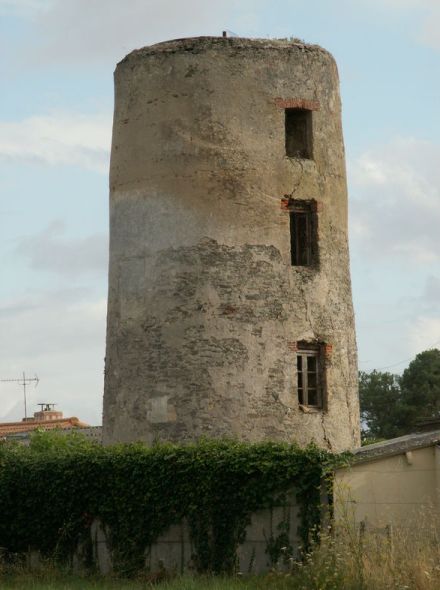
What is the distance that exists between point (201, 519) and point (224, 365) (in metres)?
3.82

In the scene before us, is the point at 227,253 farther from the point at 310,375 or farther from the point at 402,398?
the point at 402,398

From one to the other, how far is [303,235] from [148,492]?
6320 millimetres

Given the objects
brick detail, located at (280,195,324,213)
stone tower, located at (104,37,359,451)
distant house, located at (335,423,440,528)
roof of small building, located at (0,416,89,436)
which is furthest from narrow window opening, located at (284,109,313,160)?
roof of small building, located at (0,416,89,436)

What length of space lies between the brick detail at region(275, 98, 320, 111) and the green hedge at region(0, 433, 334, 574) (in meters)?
7.02

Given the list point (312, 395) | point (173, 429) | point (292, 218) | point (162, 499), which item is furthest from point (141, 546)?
point (292, 218)

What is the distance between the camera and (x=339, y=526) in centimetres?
1830

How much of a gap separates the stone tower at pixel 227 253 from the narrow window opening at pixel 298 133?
0.03 meters

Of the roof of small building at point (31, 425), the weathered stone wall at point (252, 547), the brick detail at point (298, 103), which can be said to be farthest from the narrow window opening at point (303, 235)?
the roof of small building at point (31, 425)

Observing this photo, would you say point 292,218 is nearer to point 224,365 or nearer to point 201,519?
point 224,365

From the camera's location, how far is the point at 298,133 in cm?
2544

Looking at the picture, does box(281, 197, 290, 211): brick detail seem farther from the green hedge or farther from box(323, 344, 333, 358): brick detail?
the green hedge

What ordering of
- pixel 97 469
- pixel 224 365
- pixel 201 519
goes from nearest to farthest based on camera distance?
pixel 201 519 < pixel 97 469 < pixel 224 365

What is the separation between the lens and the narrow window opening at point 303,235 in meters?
24.8

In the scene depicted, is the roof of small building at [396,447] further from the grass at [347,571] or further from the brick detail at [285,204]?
the brick detail at [285,204]
